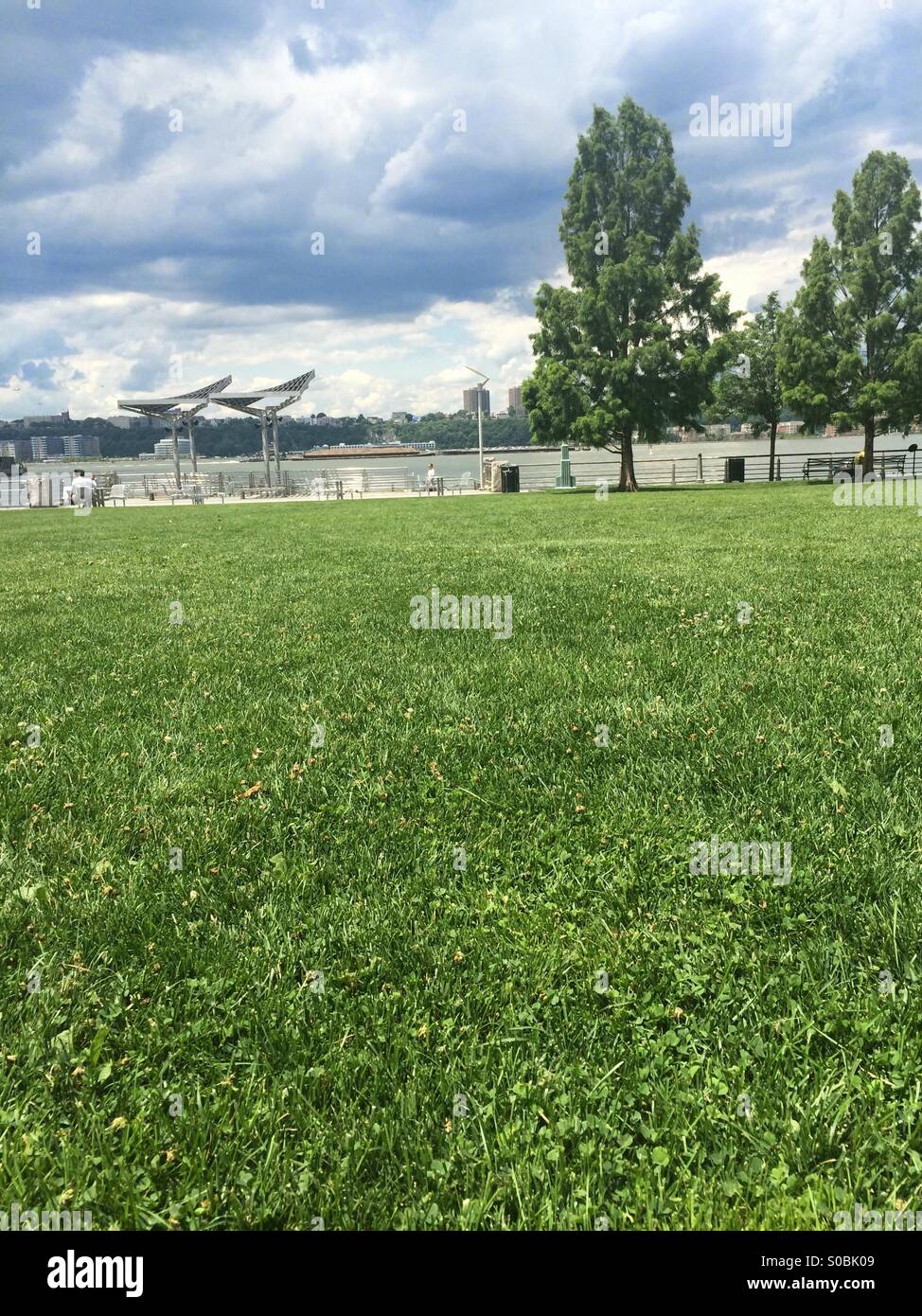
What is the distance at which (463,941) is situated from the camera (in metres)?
2.65

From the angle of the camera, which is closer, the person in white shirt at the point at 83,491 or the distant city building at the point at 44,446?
the person in white shirt at the point at 83,491

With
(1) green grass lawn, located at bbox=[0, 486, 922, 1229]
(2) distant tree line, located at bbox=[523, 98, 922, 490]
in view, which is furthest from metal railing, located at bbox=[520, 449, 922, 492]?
(1) green grass lawn, located at bbox=[0, 486, 922, 1229]

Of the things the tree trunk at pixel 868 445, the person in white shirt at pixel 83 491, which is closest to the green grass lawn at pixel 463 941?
the person in white shirt at pixel 83 491

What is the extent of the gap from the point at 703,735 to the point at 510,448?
11184 centimetres

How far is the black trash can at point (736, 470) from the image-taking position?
1791 inches

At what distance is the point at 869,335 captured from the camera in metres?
39.8

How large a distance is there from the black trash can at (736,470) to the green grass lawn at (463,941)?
42446 mm

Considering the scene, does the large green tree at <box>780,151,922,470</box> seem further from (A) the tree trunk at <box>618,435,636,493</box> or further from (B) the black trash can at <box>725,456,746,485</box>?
(A) the tree trunk at <box>618,435,636,493</box>

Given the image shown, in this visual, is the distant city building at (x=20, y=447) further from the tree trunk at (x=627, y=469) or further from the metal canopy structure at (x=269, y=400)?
the tree trunk at (x=627, y=469)

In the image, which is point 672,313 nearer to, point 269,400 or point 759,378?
point 759,378

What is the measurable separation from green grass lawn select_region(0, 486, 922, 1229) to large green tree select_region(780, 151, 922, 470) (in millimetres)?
38631

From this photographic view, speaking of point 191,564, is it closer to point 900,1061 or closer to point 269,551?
point 269,551
